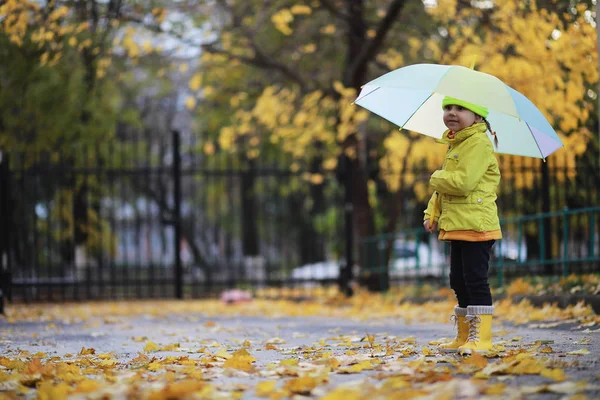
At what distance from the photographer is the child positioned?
5348mm

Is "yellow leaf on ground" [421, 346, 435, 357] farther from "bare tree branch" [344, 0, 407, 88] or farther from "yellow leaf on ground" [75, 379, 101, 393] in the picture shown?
"bare tree branch" [344, 0, 407, 88]

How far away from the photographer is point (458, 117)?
5512mm

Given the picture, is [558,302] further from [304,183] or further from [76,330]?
[304,183]

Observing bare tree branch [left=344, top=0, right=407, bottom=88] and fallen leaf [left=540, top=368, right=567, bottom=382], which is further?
bare tree branch [left=344, top=0, right=407, bottom=88]

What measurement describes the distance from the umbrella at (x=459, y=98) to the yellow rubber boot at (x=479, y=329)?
114 centimetres

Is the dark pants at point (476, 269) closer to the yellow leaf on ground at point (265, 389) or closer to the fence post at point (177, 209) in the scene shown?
the yellow leaf on ground at point (265, 389)

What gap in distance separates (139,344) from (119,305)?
7.16 meters

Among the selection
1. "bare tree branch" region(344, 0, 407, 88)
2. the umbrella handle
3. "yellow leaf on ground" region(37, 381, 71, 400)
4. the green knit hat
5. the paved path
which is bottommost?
the paved path

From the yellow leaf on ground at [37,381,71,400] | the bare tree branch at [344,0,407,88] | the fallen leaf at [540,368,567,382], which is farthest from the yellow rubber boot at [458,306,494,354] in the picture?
the bare tree branch at [344,0,407,88]

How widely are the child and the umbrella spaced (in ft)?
0.48

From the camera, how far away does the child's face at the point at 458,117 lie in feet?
18.1

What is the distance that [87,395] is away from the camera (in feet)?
12.7

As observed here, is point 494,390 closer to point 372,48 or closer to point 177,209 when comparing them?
point 372,48

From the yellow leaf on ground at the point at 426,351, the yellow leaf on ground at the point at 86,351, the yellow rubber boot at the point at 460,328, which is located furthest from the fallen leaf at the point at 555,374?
the yellow leaf on ground at the point at 86,351
